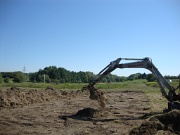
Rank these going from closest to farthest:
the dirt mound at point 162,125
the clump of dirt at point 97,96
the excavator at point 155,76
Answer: the dirt mound at point 162,125
the excavator at point 155,76
the clump of dirt at point 97,96

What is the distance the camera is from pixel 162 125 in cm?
1007

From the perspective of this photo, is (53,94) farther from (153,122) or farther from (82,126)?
(153,122)

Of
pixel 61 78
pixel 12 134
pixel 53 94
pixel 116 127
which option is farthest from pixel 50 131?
pixel 61 78

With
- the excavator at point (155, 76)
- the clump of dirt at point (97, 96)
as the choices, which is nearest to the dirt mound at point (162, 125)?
the excavator at point (155, 76)

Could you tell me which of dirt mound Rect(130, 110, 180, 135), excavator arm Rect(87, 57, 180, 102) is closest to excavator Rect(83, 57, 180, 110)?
excavator arm Rect(87, 57, 180, 102)

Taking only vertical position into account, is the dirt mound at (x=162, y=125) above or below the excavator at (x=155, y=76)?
below

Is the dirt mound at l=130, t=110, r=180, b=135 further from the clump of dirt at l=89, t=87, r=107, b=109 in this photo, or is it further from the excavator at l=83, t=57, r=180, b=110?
the clump of dirt at l=89, t=87, r=107, b=109

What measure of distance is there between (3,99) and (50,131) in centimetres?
1084

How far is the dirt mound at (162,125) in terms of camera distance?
9.50 meters

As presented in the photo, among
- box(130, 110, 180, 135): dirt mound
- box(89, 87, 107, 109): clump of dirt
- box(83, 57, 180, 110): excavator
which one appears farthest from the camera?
box(89, 87, 107, 109): clump of dirt

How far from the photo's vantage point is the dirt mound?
31.2ft

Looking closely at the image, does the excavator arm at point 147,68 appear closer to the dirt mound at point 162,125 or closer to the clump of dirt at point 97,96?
the clump of dirt at point 97,96

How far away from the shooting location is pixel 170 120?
10.8 metres

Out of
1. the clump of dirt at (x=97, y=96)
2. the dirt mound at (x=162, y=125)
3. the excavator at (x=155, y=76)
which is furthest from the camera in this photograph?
the clump of dirt at (x=97, y=96)
